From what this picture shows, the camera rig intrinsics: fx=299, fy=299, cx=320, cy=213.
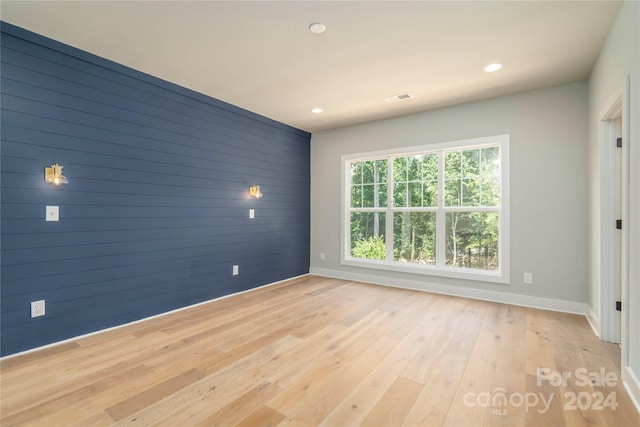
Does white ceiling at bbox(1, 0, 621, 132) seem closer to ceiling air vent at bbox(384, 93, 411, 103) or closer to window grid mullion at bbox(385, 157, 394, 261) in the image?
ceiling air vent at bbox(384, 93, 411, 103)

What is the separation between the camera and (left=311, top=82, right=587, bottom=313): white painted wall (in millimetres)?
3486

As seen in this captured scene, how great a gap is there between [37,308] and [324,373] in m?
2.50

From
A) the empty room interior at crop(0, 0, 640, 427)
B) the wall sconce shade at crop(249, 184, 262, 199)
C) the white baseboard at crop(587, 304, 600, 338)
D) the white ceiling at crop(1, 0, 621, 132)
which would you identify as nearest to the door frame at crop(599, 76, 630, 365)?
the empty room interior at crop(0, 0, 640, 427)

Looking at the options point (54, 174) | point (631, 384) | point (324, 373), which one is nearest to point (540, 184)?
point (631, 384)

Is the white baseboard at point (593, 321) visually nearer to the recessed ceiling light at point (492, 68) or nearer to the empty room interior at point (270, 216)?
the empty room interior at point (270, 216)

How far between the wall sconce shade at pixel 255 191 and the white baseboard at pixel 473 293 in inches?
76.6

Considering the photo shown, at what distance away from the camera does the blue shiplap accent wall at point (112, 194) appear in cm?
247

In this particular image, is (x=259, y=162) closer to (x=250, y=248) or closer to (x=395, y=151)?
(x=250, y=248)

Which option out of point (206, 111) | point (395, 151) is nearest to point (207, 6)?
point (206, 111)

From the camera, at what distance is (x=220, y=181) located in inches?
162

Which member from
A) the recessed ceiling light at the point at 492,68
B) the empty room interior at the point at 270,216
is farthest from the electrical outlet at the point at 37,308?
the recessed ceiling light at the point at 492,68

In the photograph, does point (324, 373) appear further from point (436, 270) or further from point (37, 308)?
point (436, 270)

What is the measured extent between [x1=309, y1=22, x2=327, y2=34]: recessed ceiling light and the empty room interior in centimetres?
2

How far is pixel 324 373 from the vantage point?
2.18 metres
